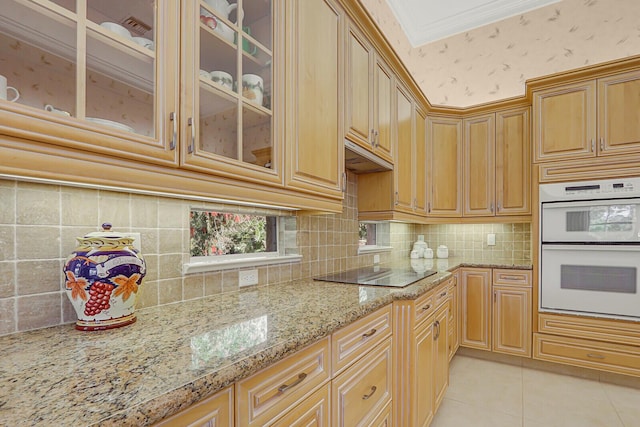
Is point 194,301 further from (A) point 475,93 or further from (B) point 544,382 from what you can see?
(A) point 475,93

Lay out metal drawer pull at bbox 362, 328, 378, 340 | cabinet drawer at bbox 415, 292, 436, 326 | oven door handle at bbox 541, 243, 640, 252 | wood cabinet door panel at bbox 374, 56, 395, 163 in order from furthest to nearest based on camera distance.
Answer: oven door handle at bbox 541, 243, 640, 252 < wood cabinet door panel at bbox 374, 56, 395, 163 < cabinet drawer at bbox 415, 292, 436, 326 < metal drawer pull at bbox 362, 328, 378, 340

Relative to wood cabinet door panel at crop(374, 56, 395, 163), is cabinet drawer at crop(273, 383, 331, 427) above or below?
below

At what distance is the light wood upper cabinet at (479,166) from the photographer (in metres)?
3.08

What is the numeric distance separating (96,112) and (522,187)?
10.7 ft

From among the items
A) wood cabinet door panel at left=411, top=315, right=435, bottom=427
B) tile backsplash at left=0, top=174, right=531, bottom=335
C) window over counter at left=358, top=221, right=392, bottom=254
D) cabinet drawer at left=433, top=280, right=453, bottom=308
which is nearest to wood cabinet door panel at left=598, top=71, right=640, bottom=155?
cabinet drawer at left=433, top=280, right=453, bottom=308

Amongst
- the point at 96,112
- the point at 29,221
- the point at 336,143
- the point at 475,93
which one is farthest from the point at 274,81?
the point at 475,93

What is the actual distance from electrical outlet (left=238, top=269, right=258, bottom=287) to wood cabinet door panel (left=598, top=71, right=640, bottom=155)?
2772 millimetres

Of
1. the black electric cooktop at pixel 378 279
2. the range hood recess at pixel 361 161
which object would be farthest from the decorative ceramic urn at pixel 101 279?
the range hood recess at pixel 361 161

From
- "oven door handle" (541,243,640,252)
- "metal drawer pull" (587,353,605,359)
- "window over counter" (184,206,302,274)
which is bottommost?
"metal drawer pull" (587,353,605,359)

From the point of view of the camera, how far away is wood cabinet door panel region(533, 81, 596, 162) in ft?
8.13

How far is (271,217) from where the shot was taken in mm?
1782

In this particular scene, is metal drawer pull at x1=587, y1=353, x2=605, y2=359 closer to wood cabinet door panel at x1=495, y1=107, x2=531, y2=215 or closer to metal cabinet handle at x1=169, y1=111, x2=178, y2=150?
wood cabinet door panel at x1=495, y1=107, x2=531, y2=215

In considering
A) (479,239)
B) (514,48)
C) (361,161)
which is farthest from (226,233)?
(514,48)

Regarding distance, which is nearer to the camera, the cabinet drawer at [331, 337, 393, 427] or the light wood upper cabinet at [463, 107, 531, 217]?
the cabinet drawer at [331, 337, 393, 427]
